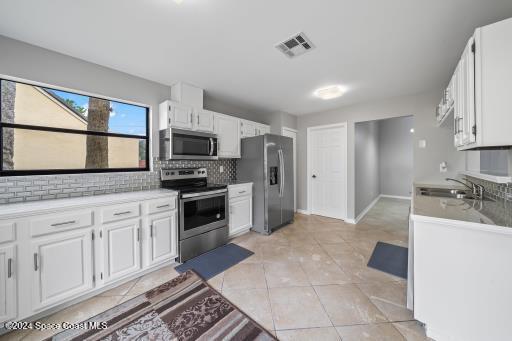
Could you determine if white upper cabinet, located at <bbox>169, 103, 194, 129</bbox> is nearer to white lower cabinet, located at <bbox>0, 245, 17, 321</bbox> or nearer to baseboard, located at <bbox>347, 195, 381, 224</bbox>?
white lower cabinet, located at <bbox>0, 245, 17, 321</bbox>

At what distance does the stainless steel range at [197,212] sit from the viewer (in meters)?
2.46

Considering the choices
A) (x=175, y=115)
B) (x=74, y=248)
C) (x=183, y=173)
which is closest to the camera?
(x=74, y=248)

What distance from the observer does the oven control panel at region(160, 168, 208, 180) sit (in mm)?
2777

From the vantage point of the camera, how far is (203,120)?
3.02 meters

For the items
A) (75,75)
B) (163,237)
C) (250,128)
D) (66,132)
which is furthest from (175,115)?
(163,237)

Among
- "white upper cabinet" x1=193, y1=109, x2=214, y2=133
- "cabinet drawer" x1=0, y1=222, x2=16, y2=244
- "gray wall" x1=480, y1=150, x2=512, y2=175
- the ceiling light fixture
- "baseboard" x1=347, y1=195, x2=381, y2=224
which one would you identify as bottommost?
"baseboard" x1=347, y1=195, x2=381, y2=224

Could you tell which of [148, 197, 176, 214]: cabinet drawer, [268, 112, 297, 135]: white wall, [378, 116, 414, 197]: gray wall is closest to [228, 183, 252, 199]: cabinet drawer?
[148, 197, 176, 214]: cabinet drawer

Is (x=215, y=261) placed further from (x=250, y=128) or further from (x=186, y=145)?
(x=250, y=128)

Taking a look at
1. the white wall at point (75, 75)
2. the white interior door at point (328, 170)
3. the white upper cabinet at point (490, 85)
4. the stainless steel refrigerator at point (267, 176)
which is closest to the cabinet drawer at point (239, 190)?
the stainless steel refrigerator at point (267, 176)

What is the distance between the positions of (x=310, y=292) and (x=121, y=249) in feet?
6.52

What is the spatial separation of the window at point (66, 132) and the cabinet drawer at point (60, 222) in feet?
2.46

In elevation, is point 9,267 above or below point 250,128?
below

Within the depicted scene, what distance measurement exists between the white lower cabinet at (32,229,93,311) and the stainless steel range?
3.00ft

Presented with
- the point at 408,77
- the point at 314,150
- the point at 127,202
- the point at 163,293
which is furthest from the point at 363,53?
the point at 163,293
